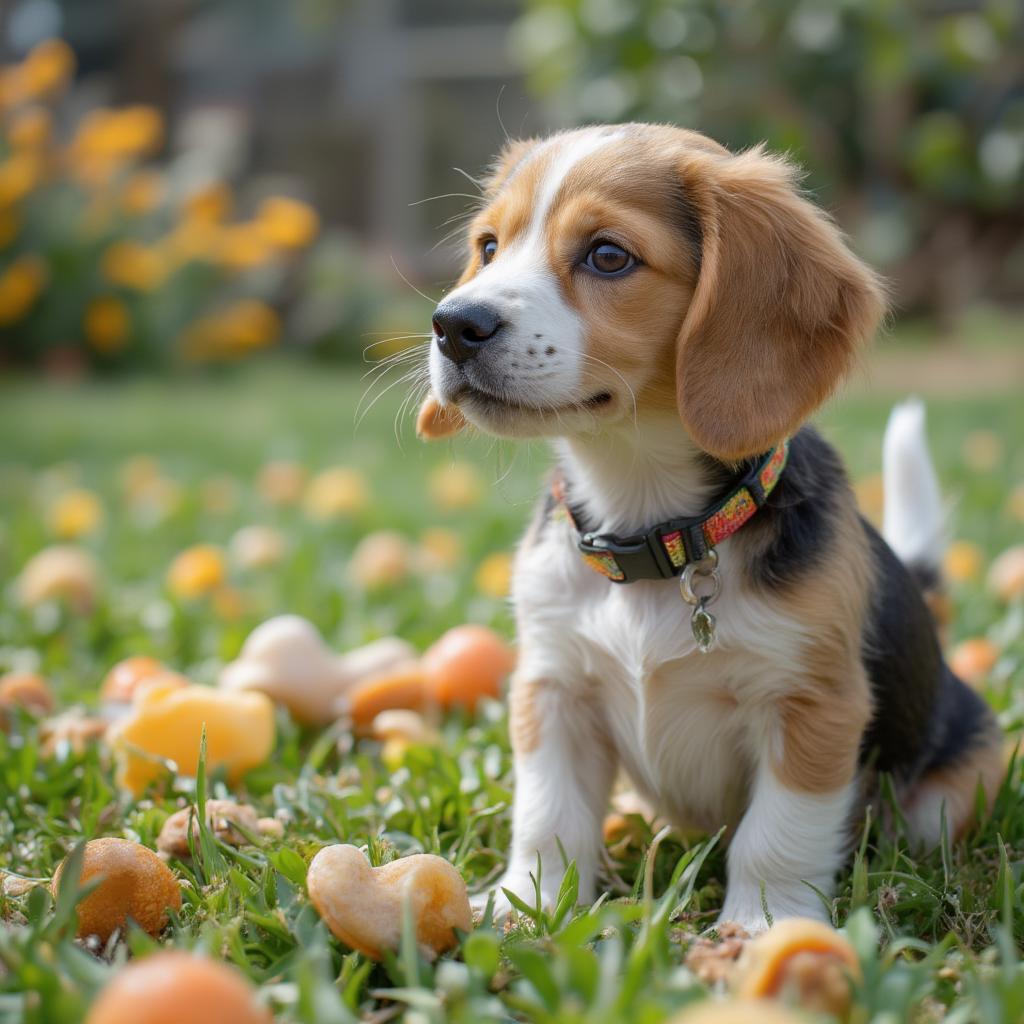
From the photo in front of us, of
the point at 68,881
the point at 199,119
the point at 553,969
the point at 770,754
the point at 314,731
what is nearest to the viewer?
the point at 553,969

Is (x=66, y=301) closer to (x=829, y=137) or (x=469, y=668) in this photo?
(x=829, y=137)

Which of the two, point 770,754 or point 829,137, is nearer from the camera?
point 770,754

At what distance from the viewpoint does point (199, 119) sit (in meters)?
13.4

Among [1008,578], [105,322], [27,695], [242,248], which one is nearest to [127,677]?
[27,695]

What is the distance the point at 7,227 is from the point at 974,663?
7.61 metres

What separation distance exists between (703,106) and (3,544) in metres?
6.15

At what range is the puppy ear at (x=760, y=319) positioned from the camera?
220cm

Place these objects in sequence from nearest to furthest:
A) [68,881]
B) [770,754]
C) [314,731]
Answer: [68,881] < [770,754] < [314,731]

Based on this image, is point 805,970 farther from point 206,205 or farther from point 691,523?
point 206,205

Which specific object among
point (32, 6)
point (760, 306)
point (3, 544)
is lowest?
point (3, 544)

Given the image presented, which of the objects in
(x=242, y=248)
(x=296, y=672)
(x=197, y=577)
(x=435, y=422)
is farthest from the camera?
(x=242, y=248)

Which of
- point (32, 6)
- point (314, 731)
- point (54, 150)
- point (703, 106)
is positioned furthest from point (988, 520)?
point (32, 6)

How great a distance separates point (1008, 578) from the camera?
385cm

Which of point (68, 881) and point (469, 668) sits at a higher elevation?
point (68, 881)
